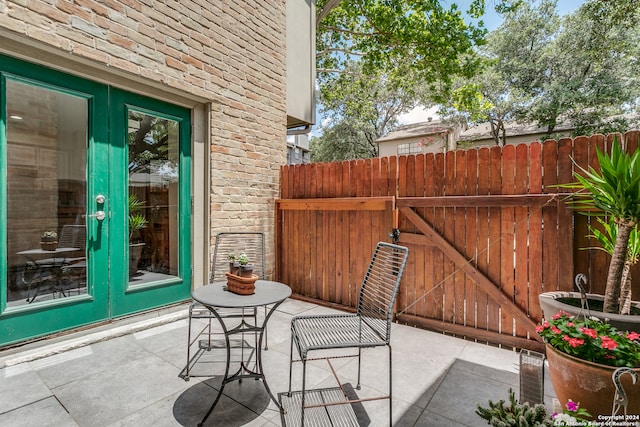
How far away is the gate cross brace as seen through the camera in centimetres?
273

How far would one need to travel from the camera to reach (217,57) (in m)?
3.84

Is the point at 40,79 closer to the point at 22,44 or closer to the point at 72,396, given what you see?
the point at 22,44

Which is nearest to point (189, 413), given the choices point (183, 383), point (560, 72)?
point (183, 383)

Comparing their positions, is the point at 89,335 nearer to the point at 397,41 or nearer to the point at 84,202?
the point at 84,202

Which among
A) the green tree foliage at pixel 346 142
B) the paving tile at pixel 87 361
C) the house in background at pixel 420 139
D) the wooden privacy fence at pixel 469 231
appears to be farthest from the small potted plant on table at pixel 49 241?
the green tree foliage at pixel 346 142

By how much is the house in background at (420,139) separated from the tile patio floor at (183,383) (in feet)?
48.8

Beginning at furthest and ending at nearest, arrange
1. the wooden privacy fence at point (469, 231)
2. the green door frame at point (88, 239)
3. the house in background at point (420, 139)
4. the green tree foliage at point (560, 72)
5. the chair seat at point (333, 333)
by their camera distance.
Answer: the house in background at point (420, 139)
the green tree foliage at point (560, 72)
the wooden privacy fence at point (469, 231)
the green door frame at point (88, 239)
the chair seat at point (333, 333)

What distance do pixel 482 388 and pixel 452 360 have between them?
421 millimetres

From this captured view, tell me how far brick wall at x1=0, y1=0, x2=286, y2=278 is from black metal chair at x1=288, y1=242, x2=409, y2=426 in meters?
2.25

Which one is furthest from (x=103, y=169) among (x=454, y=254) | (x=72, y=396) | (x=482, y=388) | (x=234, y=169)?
(x=482, y=388)

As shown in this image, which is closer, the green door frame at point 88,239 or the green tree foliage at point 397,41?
the green door frame at point 88,239

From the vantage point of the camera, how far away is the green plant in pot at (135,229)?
3229 mm

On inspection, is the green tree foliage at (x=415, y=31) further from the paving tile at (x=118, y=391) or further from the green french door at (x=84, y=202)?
the paving tile at (x=118, y=391)

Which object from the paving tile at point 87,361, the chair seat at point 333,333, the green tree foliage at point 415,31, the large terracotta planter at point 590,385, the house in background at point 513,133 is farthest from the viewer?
the house in background at point 513,133
